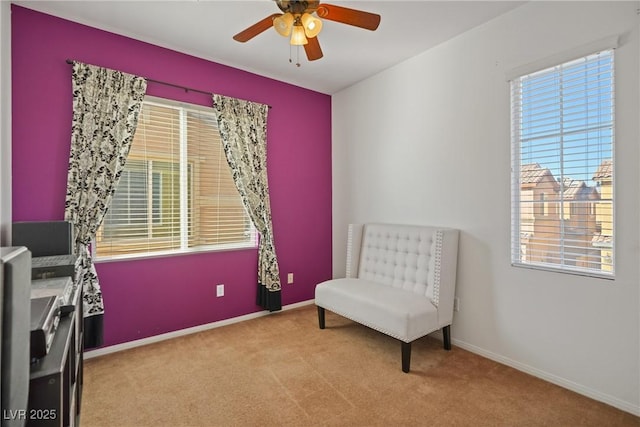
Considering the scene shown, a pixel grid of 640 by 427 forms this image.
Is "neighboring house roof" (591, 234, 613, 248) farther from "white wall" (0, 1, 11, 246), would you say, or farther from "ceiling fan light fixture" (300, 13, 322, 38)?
"white wall" (0, 1, 11, 246)

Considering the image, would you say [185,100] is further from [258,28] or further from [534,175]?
[534,175]

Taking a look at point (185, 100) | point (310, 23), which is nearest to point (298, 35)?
point (310, 23)

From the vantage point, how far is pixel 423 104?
3.05 meters

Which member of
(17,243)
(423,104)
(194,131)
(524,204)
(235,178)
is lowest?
(17,243)

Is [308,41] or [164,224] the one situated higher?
[308,41]

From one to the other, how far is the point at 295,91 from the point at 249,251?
202 centimetres

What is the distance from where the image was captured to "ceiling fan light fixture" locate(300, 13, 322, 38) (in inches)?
73.5

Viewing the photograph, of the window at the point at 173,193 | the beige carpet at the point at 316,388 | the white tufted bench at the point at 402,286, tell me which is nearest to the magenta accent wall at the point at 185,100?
the window at the point at 173,193

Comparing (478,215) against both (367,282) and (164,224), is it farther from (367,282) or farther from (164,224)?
(164,224)

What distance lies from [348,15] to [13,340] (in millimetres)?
2074

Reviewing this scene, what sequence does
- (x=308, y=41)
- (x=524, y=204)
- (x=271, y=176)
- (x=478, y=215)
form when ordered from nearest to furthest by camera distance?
A: (x=308, y=41)
(x=524, y=204)
(x=478, y=215)
(x=271, y=176)

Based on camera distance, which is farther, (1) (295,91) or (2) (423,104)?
(1) (295,91)

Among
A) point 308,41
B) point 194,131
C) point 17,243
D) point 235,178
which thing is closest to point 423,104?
point 308,41

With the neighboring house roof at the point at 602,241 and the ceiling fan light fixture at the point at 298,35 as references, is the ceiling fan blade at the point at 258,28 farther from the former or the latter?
the neighboring house roof at the point at 602,241
